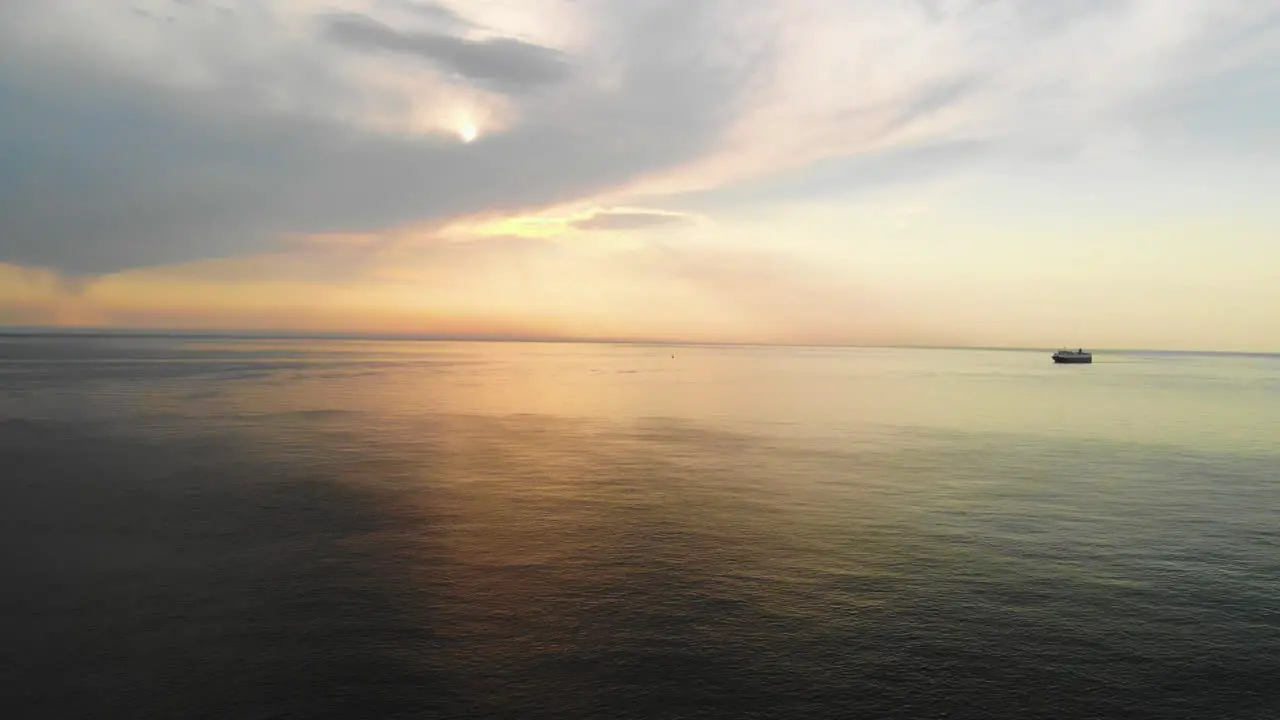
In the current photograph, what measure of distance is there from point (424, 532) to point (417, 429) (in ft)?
118

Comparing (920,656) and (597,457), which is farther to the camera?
(597,457)

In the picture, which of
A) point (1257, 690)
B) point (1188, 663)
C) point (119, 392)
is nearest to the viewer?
point (1257, 690)

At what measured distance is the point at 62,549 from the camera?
1096 inches

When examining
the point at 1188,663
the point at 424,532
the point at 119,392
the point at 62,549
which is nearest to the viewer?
the point at 1188,663

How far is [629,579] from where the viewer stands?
2530cm

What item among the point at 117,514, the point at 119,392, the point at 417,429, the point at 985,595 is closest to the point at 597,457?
the point at 417,429

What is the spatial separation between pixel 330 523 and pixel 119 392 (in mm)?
80398

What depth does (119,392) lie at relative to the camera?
92.9m

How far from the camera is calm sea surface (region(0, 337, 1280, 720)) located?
17.9m

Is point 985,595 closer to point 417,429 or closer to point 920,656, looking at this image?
point 920,656

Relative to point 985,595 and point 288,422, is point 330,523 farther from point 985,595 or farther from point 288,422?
point 288,422

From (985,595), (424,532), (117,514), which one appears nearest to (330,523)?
(424,532)

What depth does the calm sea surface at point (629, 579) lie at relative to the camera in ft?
58.6

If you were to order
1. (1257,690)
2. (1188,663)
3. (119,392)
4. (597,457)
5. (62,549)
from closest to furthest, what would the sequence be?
(1257,690), (1188,663), (62,549), (597,457), (119,392)
